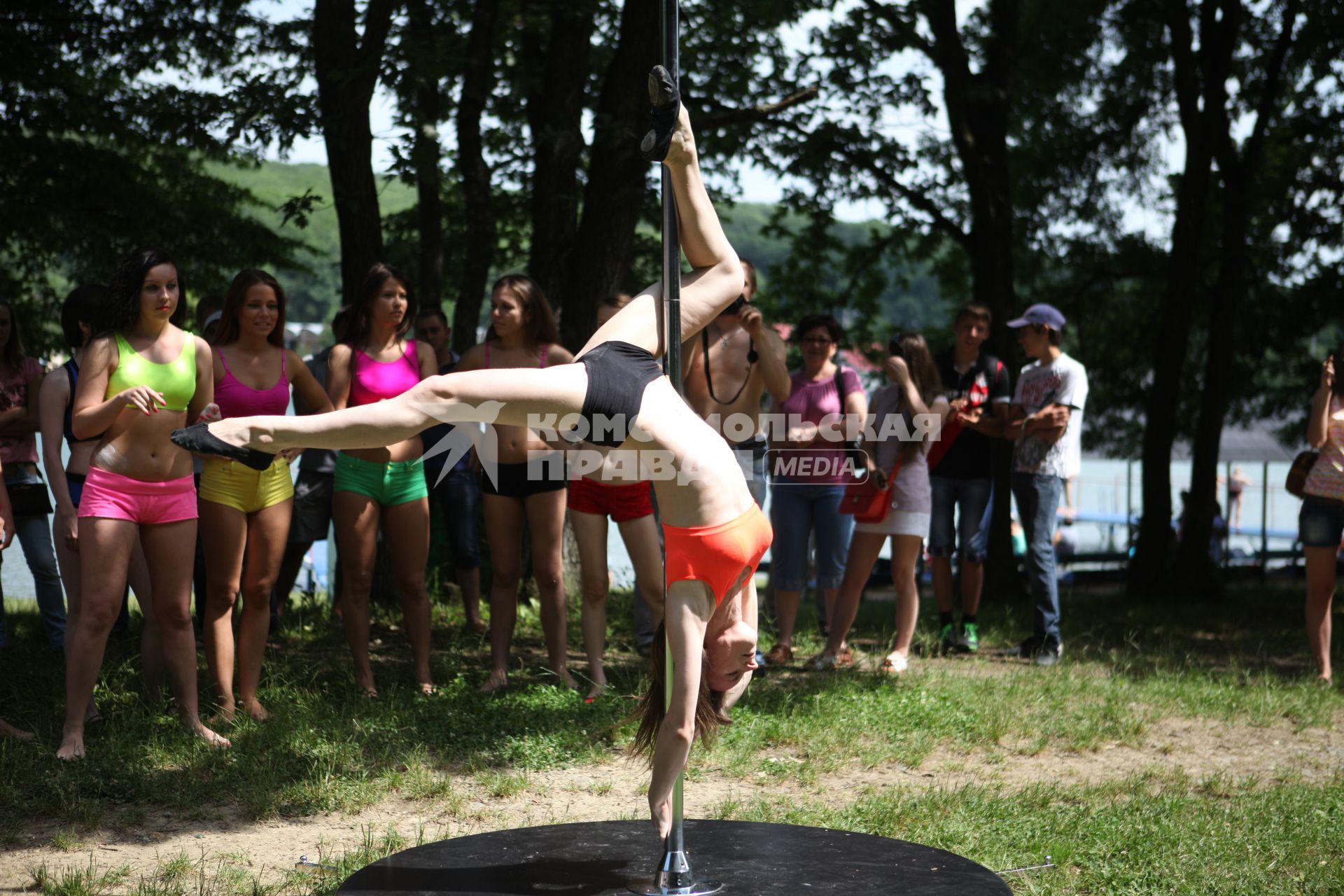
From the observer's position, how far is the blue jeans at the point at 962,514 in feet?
23.9

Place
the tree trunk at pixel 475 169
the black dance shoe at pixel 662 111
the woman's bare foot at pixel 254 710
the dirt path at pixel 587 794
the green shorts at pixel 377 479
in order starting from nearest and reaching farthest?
the black dance shoe at pixel 662 111, the dirt path at pixel 587 794, the woman's bare foot at pixel 254 710, the green shorts at pixel 377 479, the tree trunk at pixel 475 169

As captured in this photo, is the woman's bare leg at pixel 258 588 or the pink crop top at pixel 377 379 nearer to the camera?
the woman's bare leg at pixel 258 588

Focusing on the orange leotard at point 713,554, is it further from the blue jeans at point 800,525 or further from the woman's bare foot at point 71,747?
the blue jeans at point 800,525

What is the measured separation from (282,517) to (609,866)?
2.40 metres

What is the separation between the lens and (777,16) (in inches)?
402

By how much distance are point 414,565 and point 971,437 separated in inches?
133

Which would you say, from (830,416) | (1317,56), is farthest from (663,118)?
(1317,56)

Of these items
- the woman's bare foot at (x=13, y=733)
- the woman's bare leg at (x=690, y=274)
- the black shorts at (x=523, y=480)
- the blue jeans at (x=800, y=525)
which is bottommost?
the woman's bare foot at (x=13, y=733)

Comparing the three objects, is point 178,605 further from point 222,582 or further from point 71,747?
point 71,747

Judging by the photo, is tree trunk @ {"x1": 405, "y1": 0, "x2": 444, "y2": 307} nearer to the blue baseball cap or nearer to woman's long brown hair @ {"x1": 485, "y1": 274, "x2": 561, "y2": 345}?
woman's long brown hair @ {"x1": 485, "y1": 274, "x2": 561, "y2": 345}

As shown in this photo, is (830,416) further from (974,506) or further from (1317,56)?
(1317,56)

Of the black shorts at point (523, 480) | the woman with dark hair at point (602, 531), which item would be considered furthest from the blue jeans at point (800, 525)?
the black shorts at point (523, 480)

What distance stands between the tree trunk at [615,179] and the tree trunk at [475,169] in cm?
116

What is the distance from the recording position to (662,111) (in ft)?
10.6
